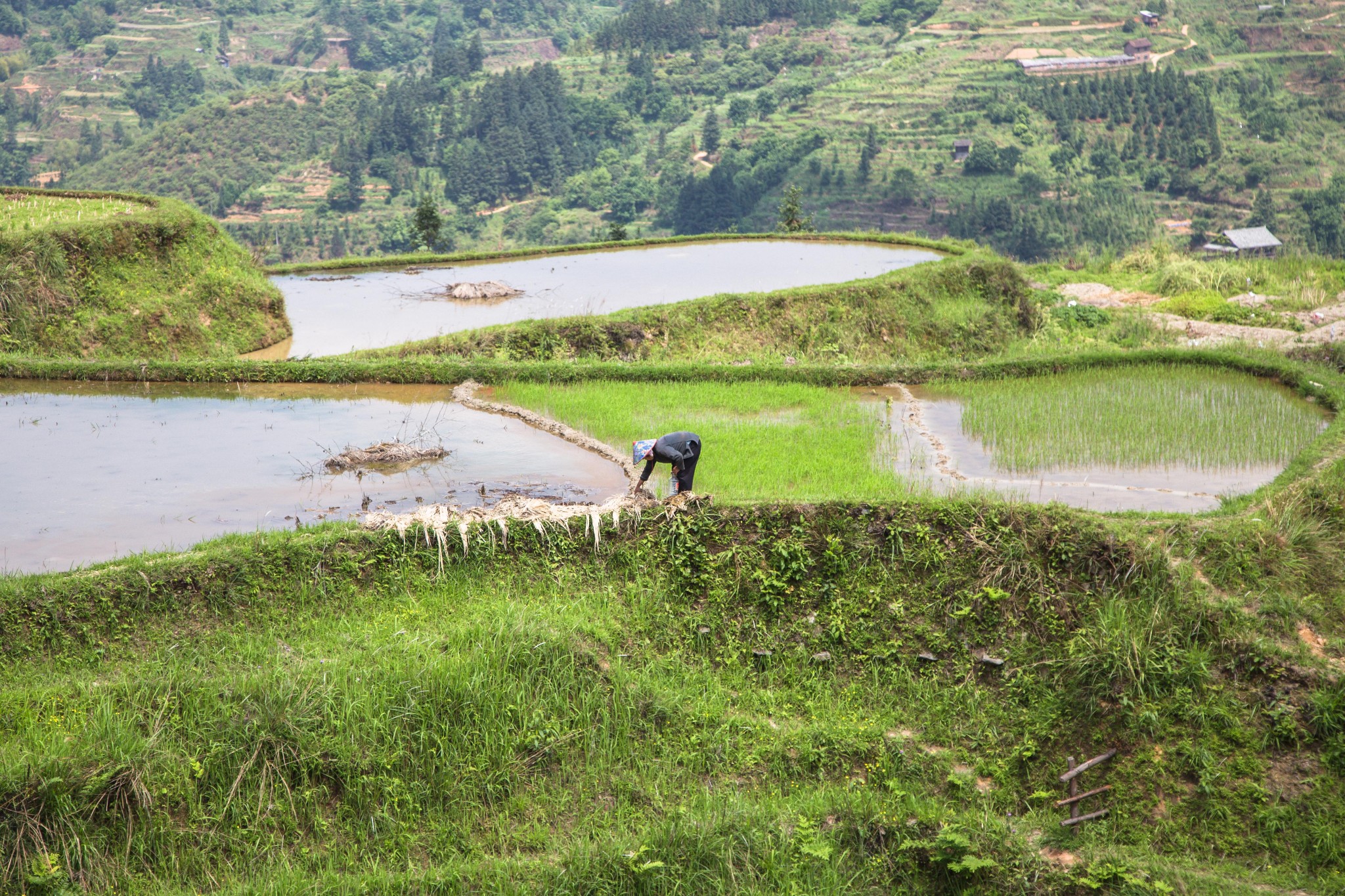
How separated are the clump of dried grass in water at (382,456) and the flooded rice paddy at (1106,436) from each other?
11.1ft

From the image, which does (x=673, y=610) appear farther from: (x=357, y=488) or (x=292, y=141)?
(x=292, y=141)

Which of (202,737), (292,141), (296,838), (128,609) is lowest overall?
(296,838)

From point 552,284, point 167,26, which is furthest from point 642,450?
point 167,26

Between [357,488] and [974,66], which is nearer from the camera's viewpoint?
[357,488]

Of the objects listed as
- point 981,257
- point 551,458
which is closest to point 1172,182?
point 981,257

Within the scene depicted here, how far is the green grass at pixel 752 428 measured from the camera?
6.96 m

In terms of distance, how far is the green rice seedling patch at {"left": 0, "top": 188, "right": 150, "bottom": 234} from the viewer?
11.0 meters

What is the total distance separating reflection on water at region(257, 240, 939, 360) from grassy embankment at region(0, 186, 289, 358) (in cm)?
67

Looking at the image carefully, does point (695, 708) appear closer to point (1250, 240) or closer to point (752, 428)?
point (752, 428)

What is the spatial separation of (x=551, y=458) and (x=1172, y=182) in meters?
36.3

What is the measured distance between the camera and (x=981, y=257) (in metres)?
14.7

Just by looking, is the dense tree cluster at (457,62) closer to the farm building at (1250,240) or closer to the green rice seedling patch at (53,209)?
the farm building at (1250,240)

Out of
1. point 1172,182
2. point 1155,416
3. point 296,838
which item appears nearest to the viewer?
point 296,838

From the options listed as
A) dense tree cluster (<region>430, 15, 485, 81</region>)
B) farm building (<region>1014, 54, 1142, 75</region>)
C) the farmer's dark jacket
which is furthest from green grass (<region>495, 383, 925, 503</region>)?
dense tree cluster (<region>430, 15, 485, 81</region>)
